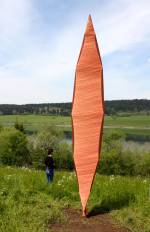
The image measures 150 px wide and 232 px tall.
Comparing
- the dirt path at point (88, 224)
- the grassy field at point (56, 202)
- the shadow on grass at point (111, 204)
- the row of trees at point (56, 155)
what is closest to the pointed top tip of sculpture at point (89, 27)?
the grassy field at point (56, 202)

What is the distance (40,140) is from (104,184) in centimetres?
6308

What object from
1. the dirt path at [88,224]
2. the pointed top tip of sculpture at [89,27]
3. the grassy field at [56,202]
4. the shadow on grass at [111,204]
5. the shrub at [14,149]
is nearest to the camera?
the dirt path at [88,224]

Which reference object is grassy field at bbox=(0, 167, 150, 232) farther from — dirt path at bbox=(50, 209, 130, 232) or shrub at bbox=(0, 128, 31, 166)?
shrub at bbox=(0, 128, 31, 166)

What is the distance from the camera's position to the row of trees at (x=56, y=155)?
2685 inches

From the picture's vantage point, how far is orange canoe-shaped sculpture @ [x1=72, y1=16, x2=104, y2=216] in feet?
40.4

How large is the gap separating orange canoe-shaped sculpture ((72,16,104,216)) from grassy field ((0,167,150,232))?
2.99 ft

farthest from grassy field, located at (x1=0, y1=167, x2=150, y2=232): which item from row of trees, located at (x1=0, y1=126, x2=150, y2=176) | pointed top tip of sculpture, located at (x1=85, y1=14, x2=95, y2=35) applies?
row of trees, located at (x1=0, y1=126, x2=150, y2=176)

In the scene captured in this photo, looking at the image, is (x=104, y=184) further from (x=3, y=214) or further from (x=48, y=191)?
(x=3, y=214)

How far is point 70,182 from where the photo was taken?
46.9 ft

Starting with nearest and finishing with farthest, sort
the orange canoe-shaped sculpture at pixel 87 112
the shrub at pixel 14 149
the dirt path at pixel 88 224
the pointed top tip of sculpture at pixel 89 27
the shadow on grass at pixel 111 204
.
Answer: the dirt path at pixel 88 224 → the shadow on grass at pixel 111 204 → the orange canoe-shaped sculpture at pixel 87 112 → the pointed top tip of sculpture at pixel 89 27 → the shrub at pixel 14 149

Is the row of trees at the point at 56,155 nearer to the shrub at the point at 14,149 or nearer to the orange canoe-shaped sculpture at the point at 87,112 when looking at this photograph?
the shrub at the point at 14,149

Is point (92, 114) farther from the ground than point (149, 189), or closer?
farther from the ground

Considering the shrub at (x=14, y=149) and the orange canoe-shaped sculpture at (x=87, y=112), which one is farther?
the shrub at (x=14, y=149)

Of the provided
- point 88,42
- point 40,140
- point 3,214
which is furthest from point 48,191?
point 40,140
